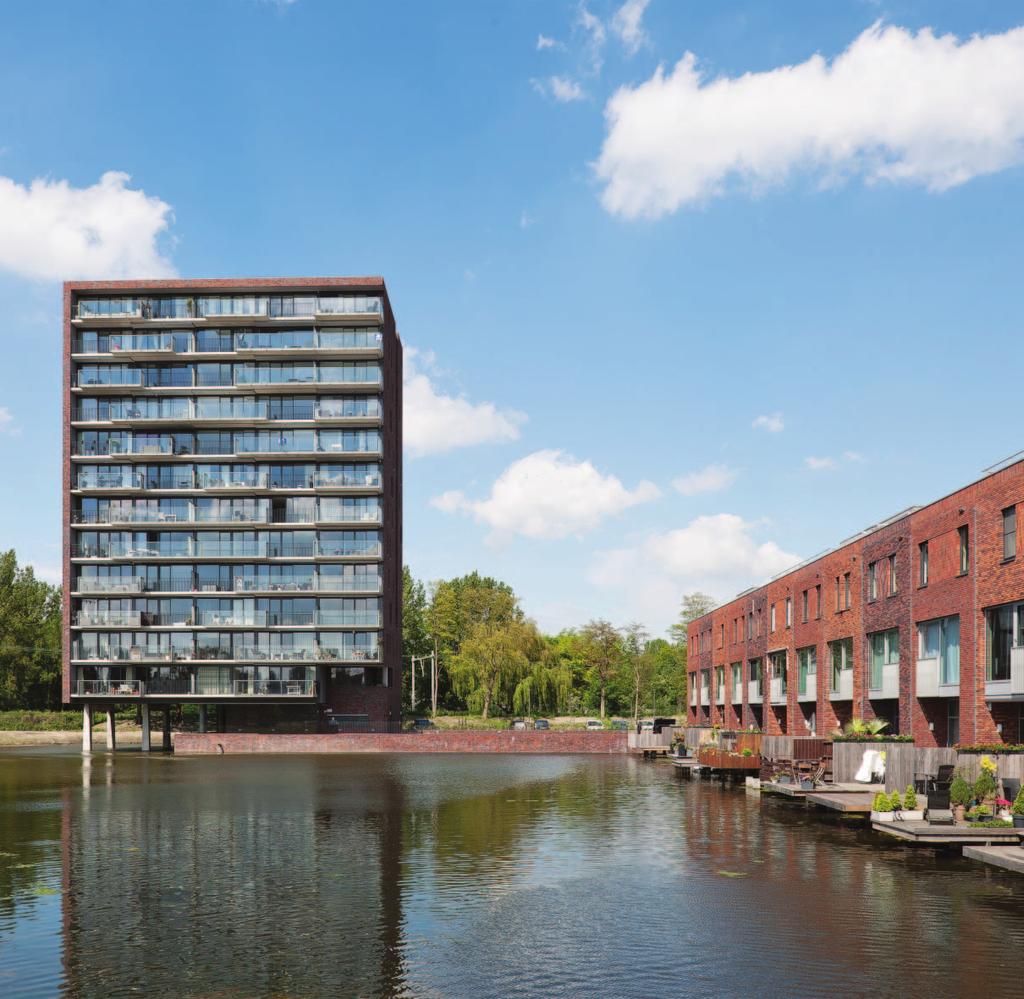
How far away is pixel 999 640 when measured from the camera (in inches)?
1417

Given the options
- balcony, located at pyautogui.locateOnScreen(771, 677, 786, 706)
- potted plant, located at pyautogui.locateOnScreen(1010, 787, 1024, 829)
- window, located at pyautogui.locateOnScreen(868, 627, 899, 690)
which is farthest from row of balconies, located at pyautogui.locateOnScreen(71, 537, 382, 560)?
potted plant, located at pyautogui.locateOnScreen(1010, 787, 1024, 829)

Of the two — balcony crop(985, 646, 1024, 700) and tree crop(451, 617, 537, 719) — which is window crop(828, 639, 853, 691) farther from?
tree crop(451, 617, 537, 719)

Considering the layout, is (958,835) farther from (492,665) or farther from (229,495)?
(492,665)

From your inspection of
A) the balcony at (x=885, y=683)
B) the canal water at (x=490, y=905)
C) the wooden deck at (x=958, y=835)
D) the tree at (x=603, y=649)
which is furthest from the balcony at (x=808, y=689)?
the tree at (x=603, y=649)

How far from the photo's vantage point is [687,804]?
39.3m

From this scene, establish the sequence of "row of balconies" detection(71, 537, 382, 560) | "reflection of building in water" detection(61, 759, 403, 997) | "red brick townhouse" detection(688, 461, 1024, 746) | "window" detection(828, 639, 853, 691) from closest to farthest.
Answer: "reflection of building in water" detection(61, 759, 403, 997) < "red brick townhouse" detection(688, 461, 1024, 746) < "window" detection(828, 639, 853, 691) < "row of balconies" detection(71, 537, 382, 560)

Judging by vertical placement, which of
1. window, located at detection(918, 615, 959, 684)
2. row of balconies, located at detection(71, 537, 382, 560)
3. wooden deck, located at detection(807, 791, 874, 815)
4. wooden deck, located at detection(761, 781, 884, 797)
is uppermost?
row of balconies, located at detection(71, 537, 382, 560)

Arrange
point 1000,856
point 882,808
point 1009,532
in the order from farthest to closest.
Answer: point 1009,532
point 882,808
point 1000,856

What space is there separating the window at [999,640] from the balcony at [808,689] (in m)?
21.9

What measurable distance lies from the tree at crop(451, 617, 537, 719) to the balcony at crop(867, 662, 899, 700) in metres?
54.7

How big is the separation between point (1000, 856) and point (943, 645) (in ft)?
61.2

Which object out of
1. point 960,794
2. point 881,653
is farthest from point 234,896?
point 881,653

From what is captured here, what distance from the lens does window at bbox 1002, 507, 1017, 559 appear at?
3481 cm

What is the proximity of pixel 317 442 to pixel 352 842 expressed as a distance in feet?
200
